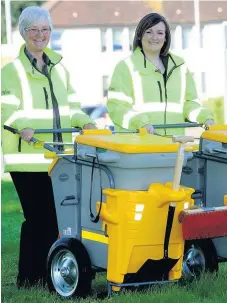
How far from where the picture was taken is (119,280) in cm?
651

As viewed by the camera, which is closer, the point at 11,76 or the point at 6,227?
the point at 11,76

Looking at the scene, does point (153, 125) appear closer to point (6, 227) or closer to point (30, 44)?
point (30, 44)

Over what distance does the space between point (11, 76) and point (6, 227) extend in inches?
180

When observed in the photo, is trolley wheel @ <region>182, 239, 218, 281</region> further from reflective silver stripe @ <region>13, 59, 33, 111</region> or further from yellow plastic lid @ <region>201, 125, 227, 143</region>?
reflective silver stripe @ <region>13, 59, 33, 111</region>

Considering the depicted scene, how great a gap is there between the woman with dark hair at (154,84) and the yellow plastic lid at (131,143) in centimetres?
62

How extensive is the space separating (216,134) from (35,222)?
1304mm

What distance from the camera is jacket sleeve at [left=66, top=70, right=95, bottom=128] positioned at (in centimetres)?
751

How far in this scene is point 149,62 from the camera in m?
7.57

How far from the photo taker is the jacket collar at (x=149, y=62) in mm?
7523

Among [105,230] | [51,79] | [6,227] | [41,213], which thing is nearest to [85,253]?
[105,230]

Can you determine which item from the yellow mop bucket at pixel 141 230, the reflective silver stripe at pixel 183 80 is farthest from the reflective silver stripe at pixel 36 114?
the yellow mop bucket at pixel 141 230

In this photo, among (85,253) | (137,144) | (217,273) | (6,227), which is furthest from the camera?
(6,227)

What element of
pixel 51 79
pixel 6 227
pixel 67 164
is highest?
pixel 51 79

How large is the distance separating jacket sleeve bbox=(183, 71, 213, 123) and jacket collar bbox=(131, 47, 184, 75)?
11 cm
